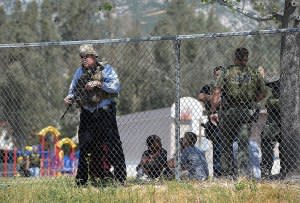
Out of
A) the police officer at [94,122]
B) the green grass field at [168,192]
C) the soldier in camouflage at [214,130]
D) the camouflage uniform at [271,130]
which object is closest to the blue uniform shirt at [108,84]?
the police officer at [94,122]

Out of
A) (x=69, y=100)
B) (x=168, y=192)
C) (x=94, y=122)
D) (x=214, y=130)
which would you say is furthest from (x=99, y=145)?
(x=168, y=192)

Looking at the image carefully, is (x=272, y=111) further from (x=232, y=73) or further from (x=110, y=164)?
(x=110, y=164)

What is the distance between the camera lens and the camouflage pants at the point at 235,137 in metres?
9.60

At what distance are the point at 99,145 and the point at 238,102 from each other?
1.92m

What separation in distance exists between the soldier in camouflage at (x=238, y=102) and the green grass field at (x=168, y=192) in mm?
561

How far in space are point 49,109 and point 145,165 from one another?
17991 millimetres

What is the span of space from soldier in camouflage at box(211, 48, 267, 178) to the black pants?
1.39m

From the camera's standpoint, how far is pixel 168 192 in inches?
335

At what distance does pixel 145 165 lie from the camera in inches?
407

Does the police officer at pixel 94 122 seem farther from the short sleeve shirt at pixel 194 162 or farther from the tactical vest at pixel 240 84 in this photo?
the tactical vest at pixel 240 84

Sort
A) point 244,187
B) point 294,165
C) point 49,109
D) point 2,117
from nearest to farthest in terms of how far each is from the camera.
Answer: point 244,187 < point 294,165 < point 2,117 < point 49,109

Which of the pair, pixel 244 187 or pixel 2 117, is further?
pixel 2 117

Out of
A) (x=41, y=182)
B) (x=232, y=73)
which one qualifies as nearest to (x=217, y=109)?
(x=232, y=73)

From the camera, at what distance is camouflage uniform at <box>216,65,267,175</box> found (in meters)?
9.52
